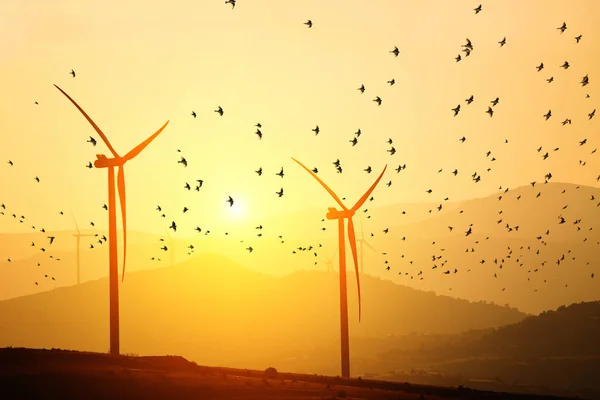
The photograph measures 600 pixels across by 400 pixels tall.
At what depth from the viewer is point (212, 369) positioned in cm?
6000

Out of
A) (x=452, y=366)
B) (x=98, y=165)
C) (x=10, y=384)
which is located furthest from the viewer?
(x=452, y=366)

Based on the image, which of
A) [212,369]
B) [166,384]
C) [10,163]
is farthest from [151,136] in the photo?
[166,384]

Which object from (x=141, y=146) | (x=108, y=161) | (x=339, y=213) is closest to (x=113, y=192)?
(x=108, y=161)

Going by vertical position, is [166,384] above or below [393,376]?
A: below

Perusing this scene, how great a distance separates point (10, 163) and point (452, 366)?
12376 centimetres

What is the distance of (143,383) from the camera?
147 feet

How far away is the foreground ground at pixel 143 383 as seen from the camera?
42094 millimetres

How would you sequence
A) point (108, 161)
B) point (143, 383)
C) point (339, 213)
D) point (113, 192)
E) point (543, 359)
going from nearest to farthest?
point (143, 383) → point (113, 192) → point (108, 161) → point (339, 213) → point (543, 359)

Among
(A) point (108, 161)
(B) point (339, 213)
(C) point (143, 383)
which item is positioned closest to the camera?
(C) point (143, 383)

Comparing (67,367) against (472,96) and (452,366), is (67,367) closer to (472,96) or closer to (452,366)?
(472,96)

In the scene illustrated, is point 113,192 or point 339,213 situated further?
point 339,213

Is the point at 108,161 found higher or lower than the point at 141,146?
lower

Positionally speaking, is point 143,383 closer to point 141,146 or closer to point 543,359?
point 141,146

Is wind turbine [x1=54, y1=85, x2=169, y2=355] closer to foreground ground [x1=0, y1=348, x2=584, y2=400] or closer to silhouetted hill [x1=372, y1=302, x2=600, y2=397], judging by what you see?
foreground ground [x1=0, y1=348, x2=584, y2=400]
